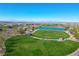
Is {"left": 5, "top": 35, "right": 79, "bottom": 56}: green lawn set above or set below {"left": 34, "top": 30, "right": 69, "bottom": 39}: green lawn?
below

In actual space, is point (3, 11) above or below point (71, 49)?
above

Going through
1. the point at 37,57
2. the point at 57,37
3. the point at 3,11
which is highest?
the point at 3,11

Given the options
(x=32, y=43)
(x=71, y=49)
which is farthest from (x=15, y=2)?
(x=71, y=49)

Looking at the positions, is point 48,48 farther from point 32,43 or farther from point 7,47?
point 7,47

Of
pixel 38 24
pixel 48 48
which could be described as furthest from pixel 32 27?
pixel 48 48

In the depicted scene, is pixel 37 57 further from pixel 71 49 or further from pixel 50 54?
pixel 71 49

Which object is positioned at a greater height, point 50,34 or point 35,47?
point 50,34

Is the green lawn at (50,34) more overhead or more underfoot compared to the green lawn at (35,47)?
more overhead
